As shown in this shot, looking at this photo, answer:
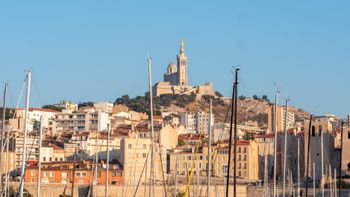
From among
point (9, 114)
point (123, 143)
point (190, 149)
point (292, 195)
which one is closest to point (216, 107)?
point (9, 114)

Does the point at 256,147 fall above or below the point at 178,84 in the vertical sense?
below

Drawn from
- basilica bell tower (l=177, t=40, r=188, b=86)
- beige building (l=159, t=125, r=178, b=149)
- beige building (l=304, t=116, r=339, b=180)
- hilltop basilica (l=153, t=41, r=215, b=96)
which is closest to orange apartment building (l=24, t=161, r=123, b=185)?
beige building (l=304, t=116, r=339, b=180)

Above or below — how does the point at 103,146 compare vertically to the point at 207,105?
below

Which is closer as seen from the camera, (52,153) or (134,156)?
(134,156)

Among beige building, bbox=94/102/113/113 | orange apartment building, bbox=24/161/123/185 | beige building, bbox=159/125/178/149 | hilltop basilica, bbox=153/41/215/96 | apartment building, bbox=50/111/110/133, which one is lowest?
orange apartment building, bbox=24/161/123/185

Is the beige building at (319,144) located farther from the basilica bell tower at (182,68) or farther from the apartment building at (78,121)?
the basilica bell tower at (182,68)

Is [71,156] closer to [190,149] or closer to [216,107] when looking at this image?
[190,149]

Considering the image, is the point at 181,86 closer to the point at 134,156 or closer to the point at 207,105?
the point at 207,105

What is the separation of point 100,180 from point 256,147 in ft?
65.0

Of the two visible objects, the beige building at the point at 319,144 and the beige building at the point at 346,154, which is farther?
the beige building at the point at 319,144

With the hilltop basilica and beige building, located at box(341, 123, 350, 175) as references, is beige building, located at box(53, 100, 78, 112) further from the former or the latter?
beige building, located at box(341, 123, 350, 175)

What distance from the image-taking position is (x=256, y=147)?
88250 mm

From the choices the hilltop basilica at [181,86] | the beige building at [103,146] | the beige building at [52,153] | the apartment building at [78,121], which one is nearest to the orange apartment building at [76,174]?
the beige building at [103,146]

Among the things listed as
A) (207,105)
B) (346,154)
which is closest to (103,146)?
(346,154)
